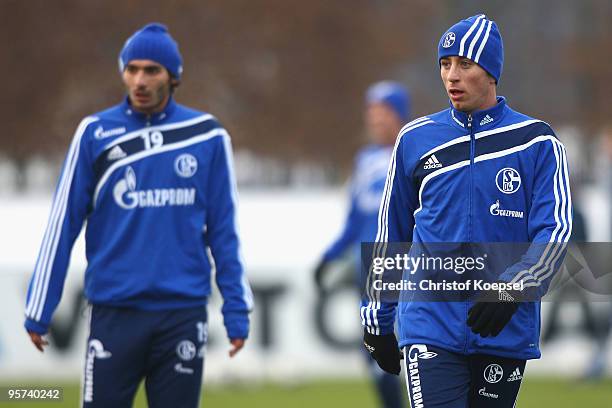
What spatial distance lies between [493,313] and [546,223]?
0.43m

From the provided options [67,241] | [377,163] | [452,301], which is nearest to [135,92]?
[67,241]

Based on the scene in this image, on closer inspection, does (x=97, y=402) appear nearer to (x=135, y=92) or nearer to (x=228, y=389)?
(x=135, y=92)

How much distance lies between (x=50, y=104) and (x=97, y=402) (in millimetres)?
21608

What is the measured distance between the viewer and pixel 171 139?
652 cm

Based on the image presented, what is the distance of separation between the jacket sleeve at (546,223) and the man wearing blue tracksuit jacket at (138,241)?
1.81 m

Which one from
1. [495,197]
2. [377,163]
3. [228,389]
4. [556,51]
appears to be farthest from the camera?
[556,51]

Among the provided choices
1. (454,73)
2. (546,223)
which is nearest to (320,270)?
(454,73)

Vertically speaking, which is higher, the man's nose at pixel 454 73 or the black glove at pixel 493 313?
the man's nose at pixel 454 73

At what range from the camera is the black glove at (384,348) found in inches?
220

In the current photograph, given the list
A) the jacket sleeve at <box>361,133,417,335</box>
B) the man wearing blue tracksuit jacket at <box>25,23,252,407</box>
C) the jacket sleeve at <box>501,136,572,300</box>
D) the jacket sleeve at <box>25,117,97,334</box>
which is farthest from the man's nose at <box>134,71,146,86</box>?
the jacket sleeve at <box>501,136,572,300</box>

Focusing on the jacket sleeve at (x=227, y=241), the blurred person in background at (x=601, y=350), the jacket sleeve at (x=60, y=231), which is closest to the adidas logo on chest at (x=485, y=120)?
the jacket sleeve at (x=227, y=241)

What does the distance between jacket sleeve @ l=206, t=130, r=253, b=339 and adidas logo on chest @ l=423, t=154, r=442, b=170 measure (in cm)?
143

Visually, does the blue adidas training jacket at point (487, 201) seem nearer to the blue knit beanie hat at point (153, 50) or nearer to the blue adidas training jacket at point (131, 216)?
the blue adidas training jacket at point (131, 216)

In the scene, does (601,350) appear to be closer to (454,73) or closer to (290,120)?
(454,73)
